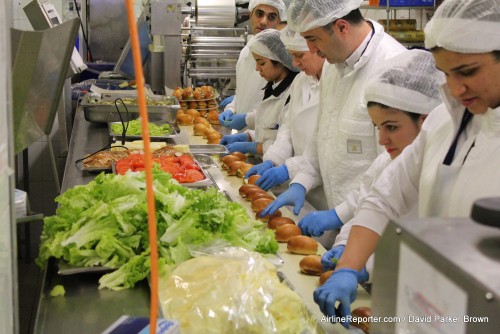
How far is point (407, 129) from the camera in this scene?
2340mm

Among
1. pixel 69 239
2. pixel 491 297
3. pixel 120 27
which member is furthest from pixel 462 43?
pixel 120 27

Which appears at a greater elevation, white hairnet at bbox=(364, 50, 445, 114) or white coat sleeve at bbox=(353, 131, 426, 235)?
white hairnet at bbox=(364, 50, 445, 114)

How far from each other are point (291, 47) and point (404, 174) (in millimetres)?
1536

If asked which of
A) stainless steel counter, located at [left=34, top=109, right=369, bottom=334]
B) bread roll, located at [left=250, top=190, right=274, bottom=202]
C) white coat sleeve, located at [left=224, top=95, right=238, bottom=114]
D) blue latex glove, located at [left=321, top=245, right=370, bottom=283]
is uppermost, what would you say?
Answer: white coat sleeve, located at [left=224, top=95, right=238, bottom=114]

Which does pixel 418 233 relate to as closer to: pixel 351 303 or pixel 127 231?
pixel 351 303

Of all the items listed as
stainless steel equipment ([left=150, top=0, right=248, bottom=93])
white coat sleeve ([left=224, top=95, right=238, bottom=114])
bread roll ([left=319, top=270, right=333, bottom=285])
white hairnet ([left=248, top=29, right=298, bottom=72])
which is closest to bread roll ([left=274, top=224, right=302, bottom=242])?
bread roll ([left=319, top=270, right=333, bottom=285])

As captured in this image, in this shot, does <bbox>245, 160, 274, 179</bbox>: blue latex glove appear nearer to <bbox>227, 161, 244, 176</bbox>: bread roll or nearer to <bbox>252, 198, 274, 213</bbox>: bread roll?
<bbox>227, 161, 244, 176</bbox>: bread roll

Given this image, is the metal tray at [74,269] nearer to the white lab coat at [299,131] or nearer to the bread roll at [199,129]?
the white lab coat at [299,131]

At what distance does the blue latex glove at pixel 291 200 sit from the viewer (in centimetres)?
275

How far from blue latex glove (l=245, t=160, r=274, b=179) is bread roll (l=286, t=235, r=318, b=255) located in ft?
3.62

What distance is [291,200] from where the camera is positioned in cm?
300

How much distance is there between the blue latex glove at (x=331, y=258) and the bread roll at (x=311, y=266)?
16 millimetres

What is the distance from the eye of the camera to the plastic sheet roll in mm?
5191

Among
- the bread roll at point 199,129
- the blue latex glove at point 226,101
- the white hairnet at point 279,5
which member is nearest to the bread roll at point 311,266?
the bread roll at point 199,129
